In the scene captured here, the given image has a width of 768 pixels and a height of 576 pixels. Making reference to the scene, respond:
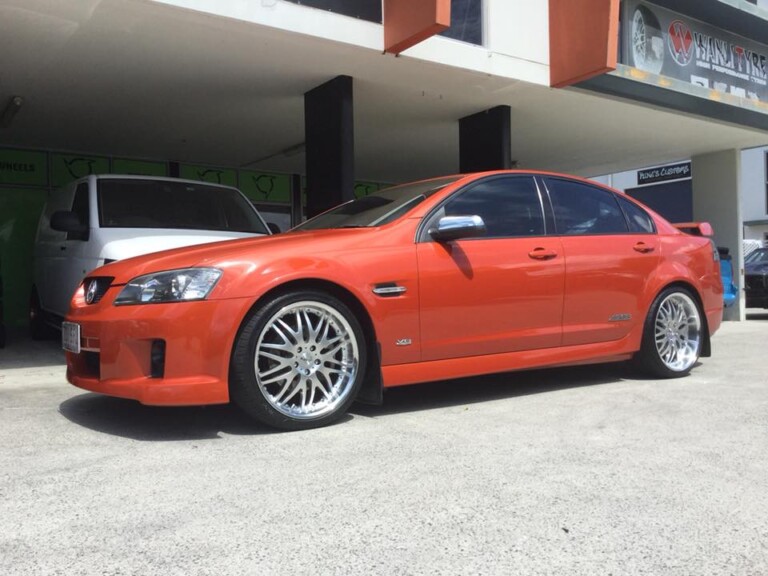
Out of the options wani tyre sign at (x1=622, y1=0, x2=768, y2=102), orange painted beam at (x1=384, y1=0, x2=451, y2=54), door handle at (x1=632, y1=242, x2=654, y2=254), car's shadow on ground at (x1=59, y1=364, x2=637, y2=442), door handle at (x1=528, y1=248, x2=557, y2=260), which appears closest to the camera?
car's shadow on ground at (x1=59, y1=364, x2=637, y2=442)

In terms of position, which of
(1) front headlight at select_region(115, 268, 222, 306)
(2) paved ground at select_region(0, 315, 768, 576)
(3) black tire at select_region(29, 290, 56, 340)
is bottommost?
(2) paved ground at select_region(0, 315, 768, 576)

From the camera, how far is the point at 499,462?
119 inches

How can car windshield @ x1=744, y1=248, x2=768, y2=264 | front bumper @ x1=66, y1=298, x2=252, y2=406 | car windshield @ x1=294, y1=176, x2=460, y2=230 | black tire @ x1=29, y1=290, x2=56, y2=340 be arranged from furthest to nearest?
car windshield @ x1=744, y1=248, x2=768, y2=264 < black tire @ x1=29, y1=290, x2=56, y2=340 < car windshield @ x1=294, y1=176, x2=460, y2=230 < front bumper @ x1=66, y1=298, x2=252, y2=406

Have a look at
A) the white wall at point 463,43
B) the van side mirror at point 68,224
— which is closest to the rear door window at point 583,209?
the white wall at point 463,43

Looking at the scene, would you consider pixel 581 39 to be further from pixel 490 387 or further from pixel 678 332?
pixel 490 387

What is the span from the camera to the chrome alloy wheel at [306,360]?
3.54m

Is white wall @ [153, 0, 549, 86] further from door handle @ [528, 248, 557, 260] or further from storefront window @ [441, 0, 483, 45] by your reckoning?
door handle @ [528, 248, 557, 260]

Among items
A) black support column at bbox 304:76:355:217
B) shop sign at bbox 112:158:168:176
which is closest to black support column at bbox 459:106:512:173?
black support column at bbox 304:76:355:217

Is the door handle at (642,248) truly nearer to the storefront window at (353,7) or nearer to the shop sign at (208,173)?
the storefront window at (353,7)

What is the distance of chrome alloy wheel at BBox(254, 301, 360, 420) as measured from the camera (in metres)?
3.54

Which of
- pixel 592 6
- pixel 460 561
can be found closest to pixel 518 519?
pixel 460 561

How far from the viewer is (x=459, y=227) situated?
12.9ft

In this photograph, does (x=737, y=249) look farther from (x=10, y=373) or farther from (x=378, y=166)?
(x=10, y=373)

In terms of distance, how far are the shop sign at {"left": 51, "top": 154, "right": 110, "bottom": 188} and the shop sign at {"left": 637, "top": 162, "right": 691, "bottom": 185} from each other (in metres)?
29.2
